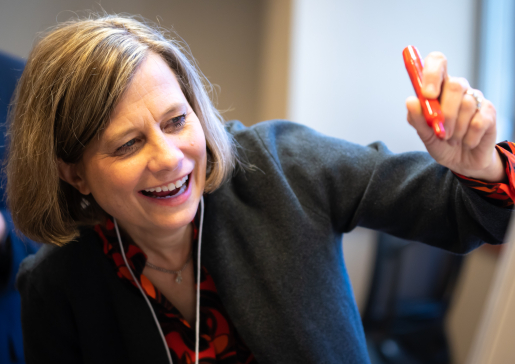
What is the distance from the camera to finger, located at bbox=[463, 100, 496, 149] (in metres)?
0.53

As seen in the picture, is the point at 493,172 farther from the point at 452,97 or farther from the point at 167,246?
the point at 167,246

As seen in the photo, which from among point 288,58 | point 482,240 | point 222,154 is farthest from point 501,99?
point 222,154

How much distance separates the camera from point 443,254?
1331mm

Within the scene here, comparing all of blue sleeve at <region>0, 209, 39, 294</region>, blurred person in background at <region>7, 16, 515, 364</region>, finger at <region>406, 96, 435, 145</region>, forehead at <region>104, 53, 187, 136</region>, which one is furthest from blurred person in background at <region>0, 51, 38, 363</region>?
finger at <region>406, 96, 435, 145</region>

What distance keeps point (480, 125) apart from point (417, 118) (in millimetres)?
85

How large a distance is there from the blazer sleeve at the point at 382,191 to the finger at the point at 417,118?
0.54 feet

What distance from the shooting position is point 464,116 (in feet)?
1.72

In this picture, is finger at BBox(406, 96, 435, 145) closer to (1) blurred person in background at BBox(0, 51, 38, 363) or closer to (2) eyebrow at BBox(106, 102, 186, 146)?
(2) eyebrow at BBox(106, 102, 186, 146)

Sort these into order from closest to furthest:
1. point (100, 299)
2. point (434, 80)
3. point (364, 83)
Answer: point (434, 80) → point (100, 299) → point (364, 83)

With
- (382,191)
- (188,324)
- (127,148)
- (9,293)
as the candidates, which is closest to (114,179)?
(127,148)

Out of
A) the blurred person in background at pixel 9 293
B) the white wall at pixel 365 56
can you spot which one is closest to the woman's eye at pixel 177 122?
the blurred person in background at pixel 9 293

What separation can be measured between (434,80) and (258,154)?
444 millimetres

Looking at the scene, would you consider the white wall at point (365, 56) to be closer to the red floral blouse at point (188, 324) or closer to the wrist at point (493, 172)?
the red floral blouse at point (188, 324)

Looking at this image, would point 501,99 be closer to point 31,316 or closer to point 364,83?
point 364,83
